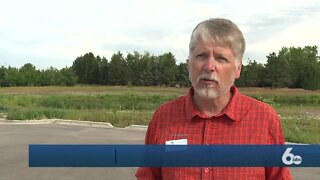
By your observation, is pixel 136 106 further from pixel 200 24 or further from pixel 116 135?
pixel 200 24

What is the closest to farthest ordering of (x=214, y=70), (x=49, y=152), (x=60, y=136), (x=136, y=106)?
1. (x=214, y=70)
2. (x=49, y=152)
3. (x=60, y=136)
4. (x=136, y=106)

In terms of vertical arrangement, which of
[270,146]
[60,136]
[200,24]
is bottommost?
[60,136]

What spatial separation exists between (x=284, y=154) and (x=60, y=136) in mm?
14489

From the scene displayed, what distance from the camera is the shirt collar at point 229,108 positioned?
272 cm

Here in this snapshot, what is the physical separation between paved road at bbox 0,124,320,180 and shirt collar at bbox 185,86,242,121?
22.0 feet

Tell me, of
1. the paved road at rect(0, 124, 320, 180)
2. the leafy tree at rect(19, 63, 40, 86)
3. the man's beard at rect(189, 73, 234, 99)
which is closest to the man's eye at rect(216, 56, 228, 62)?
the man's beard at rect(189, 73, 234, 99)

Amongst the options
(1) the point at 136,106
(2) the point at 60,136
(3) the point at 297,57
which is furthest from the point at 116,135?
(3) the point at 297,57

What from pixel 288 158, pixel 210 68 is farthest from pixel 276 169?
pixel 210 68

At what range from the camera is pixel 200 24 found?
2721mm

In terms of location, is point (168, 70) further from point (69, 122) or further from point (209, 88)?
point (209, 88)

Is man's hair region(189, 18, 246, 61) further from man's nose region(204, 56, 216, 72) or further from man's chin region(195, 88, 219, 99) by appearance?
man's chin region(195, 88, 219, 99)

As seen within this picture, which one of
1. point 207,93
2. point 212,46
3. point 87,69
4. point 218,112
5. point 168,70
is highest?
point 87,69

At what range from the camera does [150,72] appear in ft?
322

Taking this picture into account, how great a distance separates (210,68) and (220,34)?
8.2 inches
